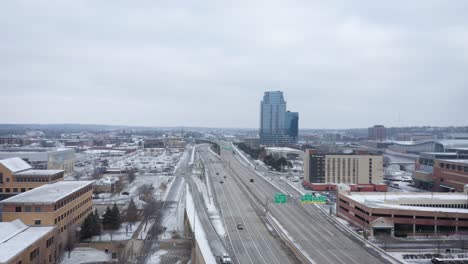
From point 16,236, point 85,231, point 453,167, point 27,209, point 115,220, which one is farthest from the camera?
point 453,167

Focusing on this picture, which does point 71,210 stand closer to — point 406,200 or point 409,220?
point 409,220

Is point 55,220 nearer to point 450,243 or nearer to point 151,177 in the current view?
point 450,243

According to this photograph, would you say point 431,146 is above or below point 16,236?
above

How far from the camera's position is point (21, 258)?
1905cm

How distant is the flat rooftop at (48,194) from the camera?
25.3m

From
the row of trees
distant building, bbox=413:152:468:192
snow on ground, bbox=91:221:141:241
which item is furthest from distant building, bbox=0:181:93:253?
distant building, bbox=413:152:468:192

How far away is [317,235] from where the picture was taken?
2708 centimetres

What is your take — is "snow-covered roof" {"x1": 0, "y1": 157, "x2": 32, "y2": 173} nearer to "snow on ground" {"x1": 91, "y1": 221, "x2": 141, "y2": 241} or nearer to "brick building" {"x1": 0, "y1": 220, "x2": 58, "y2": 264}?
"snow on ground" {"x1": 91, "y1": 221, "x2": 141, "y2": 241}

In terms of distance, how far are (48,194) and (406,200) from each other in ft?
87.3

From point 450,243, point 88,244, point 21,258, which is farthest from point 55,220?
point 450,243

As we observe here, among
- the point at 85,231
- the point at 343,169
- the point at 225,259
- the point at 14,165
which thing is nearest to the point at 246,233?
the point at 225,259

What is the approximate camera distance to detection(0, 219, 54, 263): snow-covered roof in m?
18.8

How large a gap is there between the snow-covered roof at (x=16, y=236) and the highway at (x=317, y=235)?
48.5 feet

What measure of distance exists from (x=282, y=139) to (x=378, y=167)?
9873 cm
